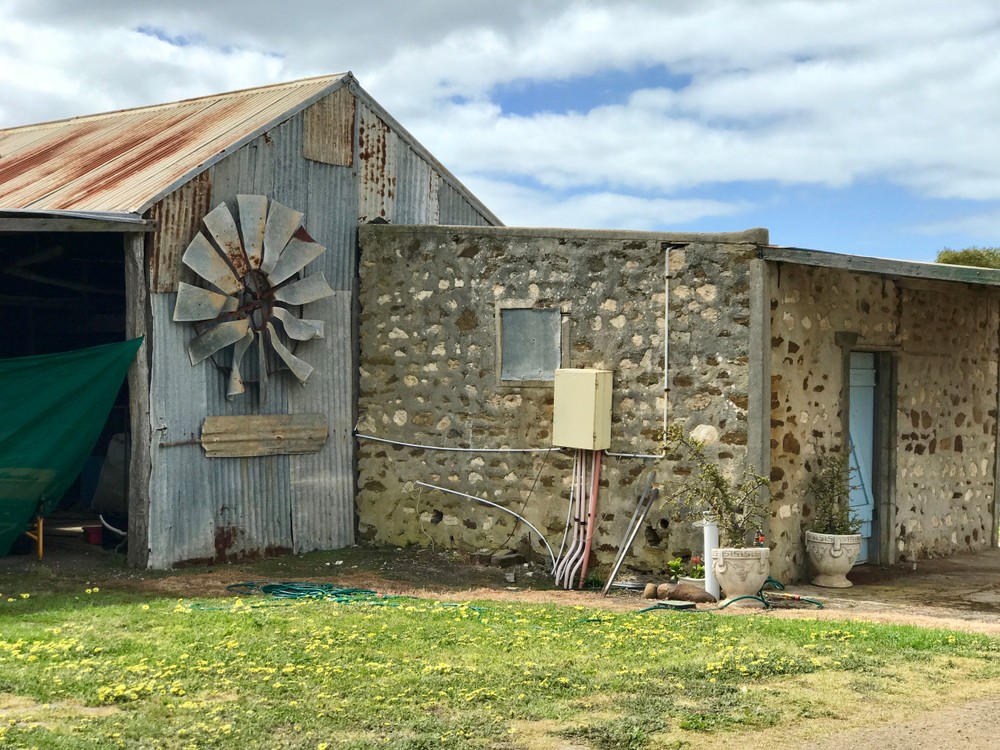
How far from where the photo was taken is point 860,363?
39.2ft

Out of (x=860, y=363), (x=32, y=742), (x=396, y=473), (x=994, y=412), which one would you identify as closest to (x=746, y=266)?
(x=860, y=363)

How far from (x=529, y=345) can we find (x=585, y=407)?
962 mm

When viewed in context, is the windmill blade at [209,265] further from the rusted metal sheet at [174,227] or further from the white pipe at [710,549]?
the white pipe at [710,549]

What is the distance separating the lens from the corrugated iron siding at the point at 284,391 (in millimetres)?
10891

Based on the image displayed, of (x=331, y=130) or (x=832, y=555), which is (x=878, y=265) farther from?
(x=331, y=130)

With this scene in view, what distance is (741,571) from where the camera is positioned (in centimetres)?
973

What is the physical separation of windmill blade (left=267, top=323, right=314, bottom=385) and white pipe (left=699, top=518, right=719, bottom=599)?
13.6 ft

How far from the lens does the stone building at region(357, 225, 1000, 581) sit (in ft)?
34.0

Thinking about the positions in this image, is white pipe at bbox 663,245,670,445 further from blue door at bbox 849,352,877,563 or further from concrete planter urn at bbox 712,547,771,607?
blue door at bbox 849,352,877,563

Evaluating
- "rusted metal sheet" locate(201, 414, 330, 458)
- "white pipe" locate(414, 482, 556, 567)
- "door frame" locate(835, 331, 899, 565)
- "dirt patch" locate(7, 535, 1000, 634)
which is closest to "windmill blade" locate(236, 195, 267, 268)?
"rusted metal sheet" locate(201, 414, 330, 458)

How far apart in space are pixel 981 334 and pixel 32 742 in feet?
36.7

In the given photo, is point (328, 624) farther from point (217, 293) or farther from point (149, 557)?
point (217, 293)

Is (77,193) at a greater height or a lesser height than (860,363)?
greater

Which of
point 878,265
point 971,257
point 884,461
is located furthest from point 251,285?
point 971,257
